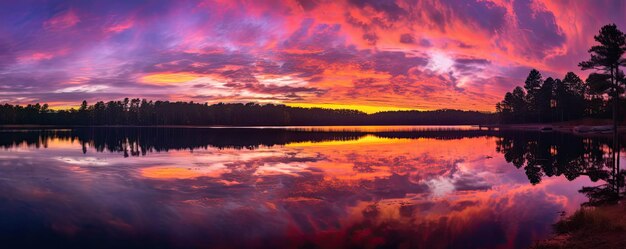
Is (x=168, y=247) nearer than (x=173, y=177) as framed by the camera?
Yes

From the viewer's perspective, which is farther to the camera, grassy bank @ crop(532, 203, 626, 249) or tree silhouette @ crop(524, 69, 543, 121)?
tree silhouette @ crop(524, 69, 543, 121)

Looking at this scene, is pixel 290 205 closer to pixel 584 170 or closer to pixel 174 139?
pixel 584 170

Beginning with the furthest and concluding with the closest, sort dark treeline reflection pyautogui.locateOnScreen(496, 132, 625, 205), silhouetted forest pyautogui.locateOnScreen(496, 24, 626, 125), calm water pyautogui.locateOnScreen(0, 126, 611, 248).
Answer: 1. silhouetted forest pyautogui.locateOnScreen(496, 24, 626, 125)
2. dark treeline reflection pyautogui.locateOnScreen(496, 132, 625, 205)
3. calm water pyautogui.locateOnScreen(0, 126, 611, 248)

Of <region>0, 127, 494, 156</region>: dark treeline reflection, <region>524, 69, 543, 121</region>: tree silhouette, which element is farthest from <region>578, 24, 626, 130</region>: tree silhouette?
<region>524, 69, 543, 121</region>: tree silhouette

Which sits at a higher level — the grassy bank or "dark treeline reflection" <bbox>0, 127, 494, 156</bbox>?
"dark treeline reflection" <bbox>0, 127, 494, 156</bbox>

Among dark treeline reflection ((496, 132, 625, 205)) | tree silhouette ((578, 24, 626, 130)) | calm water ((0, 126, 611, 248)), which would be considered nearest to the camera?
calm water ((0, 126, 611, 248))

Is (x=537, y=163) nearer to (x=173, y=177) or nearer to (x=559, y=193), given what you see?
(x=559, y=193)

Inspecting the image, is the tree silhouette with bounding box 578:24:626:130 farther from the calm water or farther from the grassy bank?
the grassy bank

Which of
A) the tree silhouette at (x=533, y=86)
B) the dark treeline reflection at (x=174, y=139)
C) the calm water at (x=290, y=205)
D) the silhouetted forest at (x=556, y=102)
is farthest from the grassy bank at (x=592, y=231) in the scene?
the tree silhouette at (x=533, y=86)

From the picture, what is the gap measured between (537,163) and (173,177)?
30122 mm

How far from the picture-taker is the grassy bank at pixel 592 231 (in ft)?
38.5

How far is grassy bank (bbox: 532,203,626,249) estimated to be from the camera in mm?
11727

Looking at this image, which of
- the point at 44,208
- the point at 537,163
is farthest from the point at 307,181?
the point at 537,163

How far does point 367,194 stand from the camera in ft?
69.1
